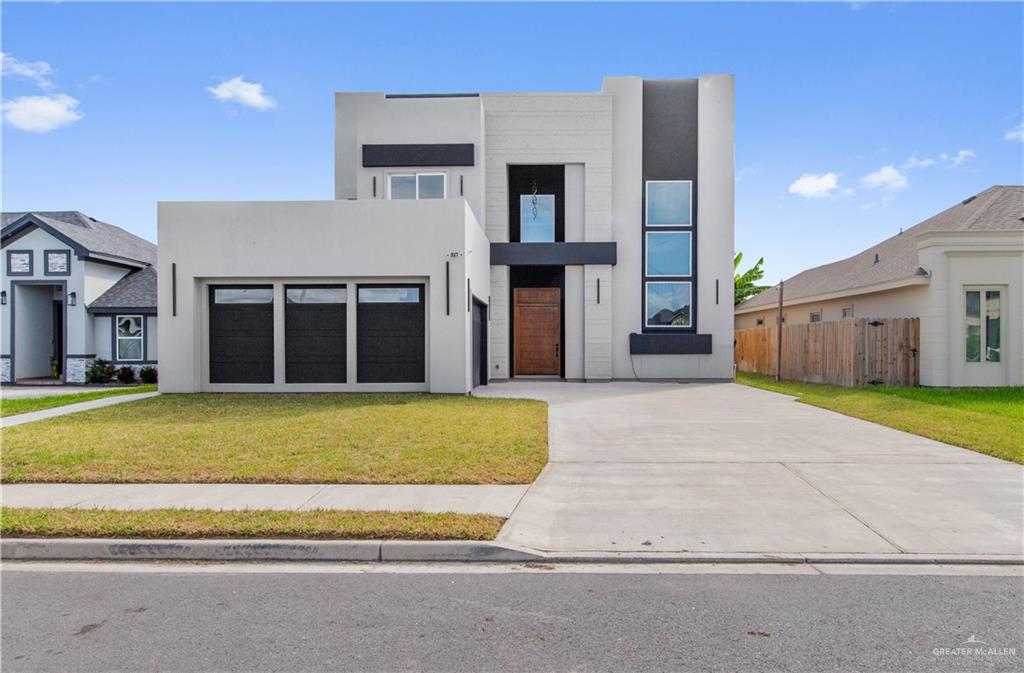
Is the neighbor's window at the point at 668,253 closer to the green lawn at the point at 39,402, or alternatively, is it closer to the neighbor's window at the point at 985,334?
the neighbor's window at the point at 985,334

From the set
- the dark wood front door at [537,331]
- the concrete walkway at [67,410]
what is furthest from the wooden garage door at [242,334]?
the dark wood front door at [537,331]

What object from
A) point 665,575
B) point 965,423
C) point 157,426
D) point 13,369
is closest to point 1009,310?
point 965,423

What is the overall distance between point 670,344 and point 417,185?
9.79m

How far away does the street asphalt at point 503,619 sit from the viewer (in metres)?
3.43

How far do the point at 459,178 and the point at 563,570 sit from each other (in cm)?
1656

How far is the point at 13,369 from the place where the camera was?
2195 centimetres

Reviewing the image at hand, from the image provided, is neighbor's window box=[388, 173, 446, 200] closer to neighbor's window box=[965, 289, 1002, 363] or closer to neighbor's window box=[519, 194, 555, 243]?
neighbor's window box=[519, 194, 555, 243]

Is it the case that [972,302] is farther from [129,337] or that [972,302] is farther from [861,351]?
[129,337]

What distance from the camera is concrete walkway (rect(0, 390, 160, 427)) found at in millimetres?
11516

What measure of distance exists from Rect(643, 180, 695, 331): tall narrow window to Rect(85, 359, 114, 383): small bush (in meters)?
18.9

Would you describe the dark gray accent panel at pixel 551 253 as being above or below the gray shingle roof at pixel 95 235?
below

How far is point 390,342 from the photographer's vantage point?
51.4 ft

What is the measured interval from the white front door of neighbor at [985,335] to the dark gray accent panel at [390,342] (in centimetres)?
1524

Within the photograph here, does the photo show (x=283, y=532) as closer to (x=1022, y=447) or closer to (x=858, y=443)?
(x=858, y=443)
